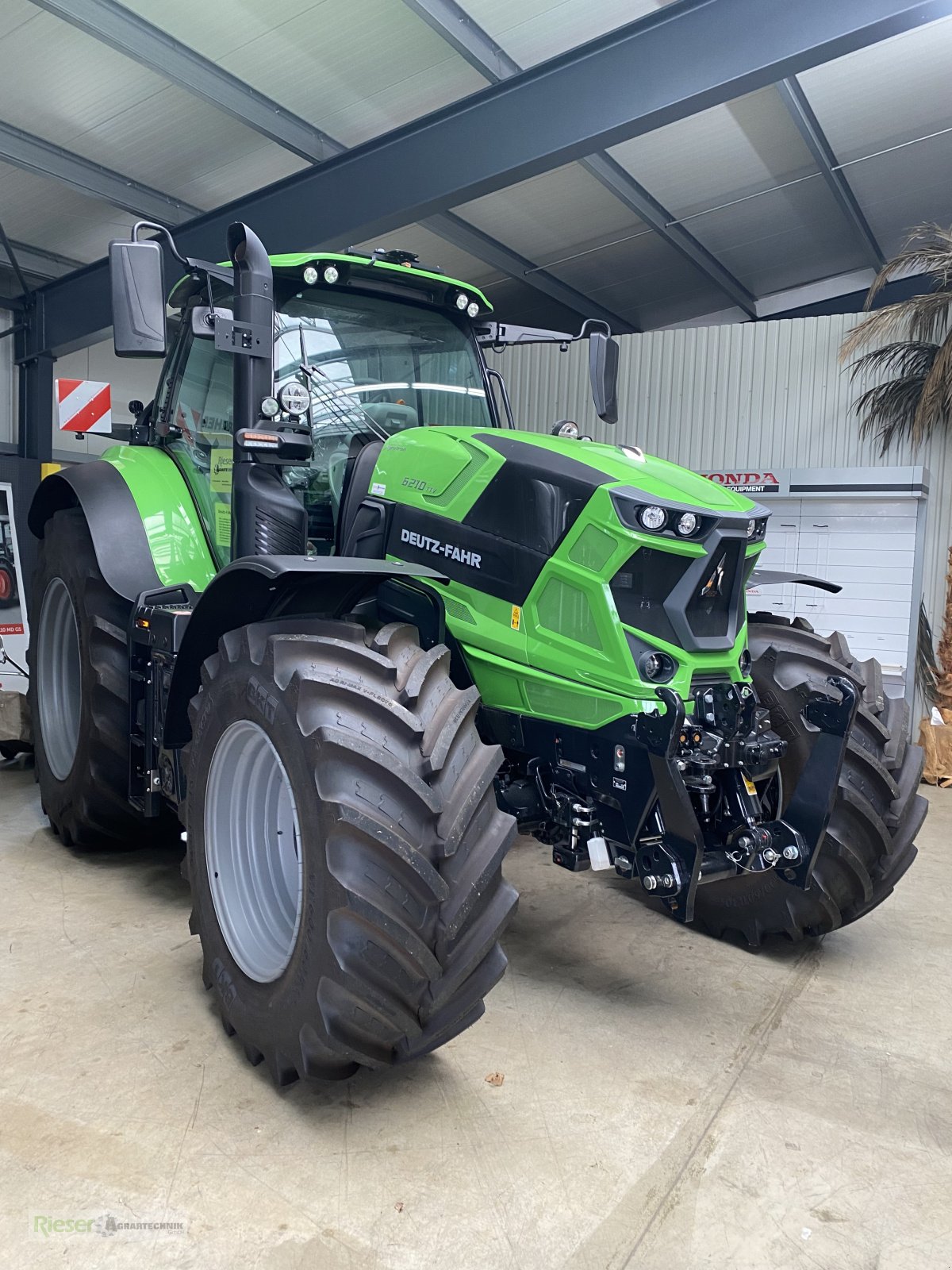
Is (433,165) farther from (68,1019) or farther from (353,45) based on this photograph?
(68,1019)

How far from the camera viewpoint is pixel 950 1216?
84.7 inches

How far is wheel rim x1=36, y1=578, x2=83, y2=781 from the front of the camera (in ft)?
14.7

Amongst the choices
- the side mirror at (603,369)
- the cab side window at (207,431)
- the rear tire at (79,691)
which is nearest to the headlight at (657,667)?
the side mirror at (603,369)

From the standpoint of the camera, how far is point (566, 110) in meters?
5.26

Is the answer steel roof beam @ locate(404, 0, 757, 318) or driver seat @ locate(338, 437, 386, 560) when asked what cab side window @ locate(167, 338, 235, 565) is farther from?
steel roof beam @ locate(404, 0, 757, 318)

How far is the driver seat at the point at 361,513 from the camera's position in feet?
10.9

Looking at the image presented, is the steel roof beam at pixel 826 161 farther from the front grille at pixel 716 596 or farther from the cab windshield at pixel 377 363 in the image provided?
the front grille at pixel 716 596

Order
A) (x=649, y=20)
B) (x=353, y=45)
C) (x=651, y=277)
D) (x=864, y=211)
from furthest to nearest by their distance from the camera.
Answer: (x=651, y=277) < (x=864, y=211) < (x=353, y=45) < (x=649, y=20)

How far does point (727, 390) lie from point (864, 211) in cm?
197

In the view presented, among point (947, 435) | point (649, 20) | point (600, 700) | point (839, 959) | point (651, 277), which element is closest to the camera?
point (600, 700)

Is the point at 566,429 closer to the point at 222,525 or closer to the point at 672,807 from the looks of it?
the point at 222,525

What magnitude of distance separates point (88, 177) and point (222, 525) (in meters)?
4.54

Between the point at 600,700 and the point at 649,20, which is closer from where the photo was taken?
the point at 600,700

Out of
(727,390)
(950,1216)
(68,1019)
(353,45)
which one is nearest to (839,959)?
(950,1216)
